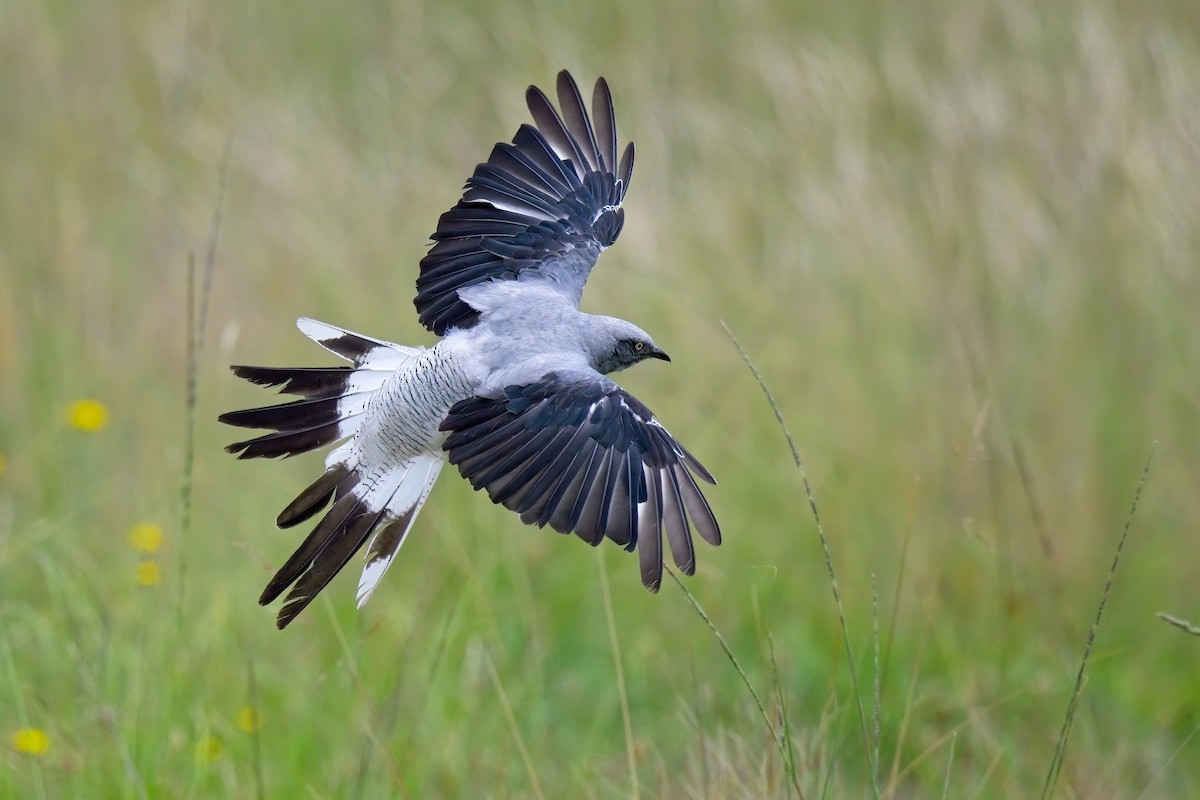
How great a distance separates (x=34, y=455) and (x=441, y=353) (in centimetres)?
248

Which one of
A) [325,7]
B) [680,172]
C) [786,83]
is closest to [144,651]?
[786,83]

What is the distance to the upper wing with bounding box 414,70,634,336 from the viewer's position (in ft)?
11.9

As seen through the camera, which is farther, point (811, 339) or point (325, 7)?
point (325, 7)

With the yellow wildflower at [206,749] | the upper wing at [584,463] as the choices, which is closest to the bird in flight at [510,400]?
the upper wing at [584,463]

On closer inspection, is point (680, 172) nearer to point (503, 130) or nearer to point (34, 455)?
point (503, 130)

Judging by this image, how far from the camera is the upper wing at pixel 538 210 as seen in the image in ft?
11.9

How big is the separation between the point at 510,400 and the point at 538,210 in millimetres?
913

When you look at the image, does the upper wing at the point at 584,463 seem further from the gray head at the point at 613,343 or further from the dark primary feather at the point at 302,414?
the dark primary feather at the point at 302,414

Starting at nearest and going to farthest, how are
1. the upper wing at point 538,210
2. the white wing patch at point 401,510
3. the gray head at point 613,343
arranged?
the white wing patch at point 401,510, the gray head at point 613,343, the upper wing at point 538,210

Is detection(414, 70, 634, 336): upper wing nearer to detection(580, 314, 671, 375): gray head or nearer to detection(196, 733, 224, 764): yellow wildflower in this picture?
detection(580, 314, 671, 375): gray head

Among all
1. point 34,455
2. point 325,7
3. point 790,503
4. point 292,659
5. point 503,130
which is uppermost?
point 325,7

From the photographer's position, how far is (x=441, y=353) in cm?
322

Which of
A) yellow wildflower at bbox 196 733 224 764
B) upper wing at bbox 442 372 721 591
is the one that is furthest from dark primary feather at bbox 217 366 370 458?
yellow wildflower at bbox 196 733 224 764

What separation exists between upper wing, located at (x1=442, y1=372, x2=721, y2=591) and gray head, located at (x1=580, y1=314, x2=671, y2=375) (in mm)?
260
